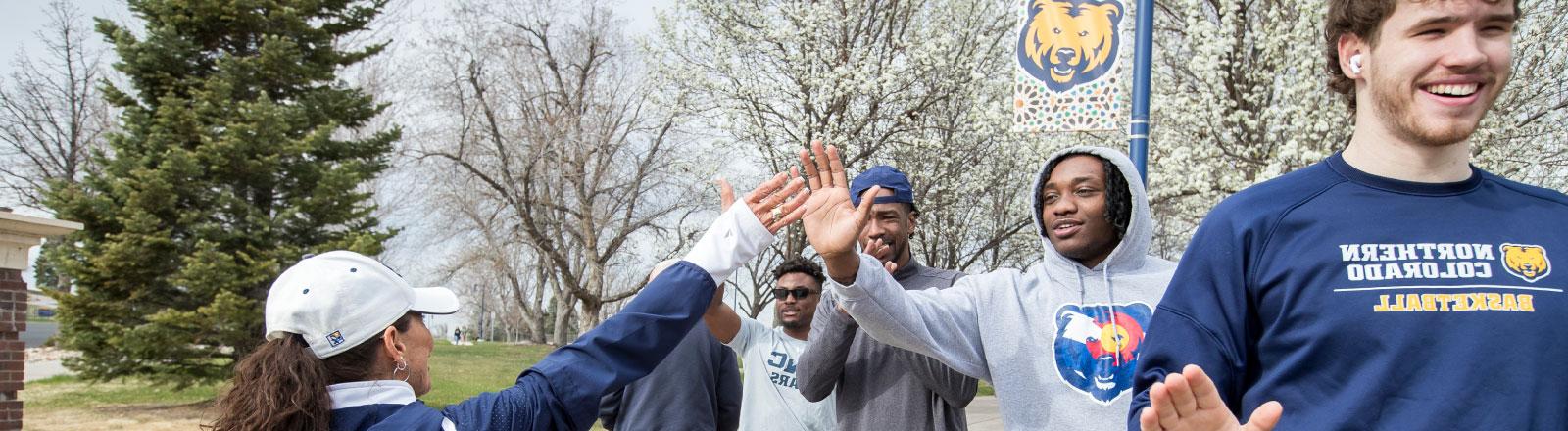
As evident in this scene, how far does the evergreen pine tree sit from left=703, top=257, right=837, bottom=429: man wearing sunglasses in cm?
1160

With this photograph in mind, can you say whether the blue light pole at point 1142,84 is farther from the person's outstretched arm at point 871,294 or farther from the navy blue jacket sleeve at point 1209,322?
the navy blue jacket sleeve at point 1209,322

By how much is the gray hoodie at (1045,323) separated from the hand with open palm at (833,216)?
61 millimetres

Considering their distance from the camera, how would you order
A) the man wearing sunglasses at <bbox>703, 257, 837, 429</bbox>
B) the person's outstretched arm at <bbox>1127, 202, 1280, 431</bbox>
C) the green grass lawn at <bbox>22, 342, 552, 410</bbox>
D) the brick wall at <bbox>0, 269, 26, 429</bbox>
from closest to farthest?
the person's outstretched arm at <bbox>1127, 202, 1280, 431</bbox> < the man wearing sunglasses at <bbox>703, 257, 837, 429</bbox> < the brick wall at <bbox>0, 269, 26, 429</bbox> < the green grass lawn at <bbox>22, 342, 552, 410</bbox>

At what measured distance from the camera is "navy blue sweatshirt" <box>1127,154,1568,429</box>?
173cm

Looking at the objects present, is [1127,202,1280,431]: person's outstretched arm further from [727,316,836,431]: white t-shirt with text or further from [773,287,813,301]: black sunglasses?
[773,287,813,301]: black sunglasses

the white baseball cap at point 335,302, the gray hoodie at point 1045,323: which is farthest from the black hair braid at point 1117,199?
the white baseball cap at point 335,302

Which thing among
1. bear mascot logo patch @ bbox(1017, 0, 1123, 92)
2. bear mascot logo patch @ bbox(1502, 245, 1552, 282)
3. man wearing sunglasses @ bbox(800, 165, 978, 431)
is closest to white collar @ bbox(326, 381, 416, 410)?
man wearing sunglasses @ bbox(800, 165, 978, 431)

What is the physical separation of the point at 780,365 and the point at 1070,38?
9.57 feet

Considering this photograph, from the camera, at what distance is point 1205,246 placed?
6.42ft

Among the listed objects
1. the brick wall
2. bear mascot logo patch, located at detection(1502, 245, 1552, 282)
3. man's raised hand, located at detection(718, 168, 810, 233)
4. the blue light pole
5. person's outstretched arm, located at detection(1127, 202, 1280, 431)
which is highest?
the blue light pole

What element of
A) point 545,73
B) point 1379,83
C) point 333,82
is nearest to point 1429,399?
point 1379,83

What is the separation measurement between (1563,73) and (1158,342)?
49.7ft

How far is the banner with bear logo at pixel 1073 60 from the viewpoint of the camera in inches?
255

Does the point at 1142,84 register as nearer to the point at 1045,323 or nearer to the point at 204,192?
the point at 1045,323
